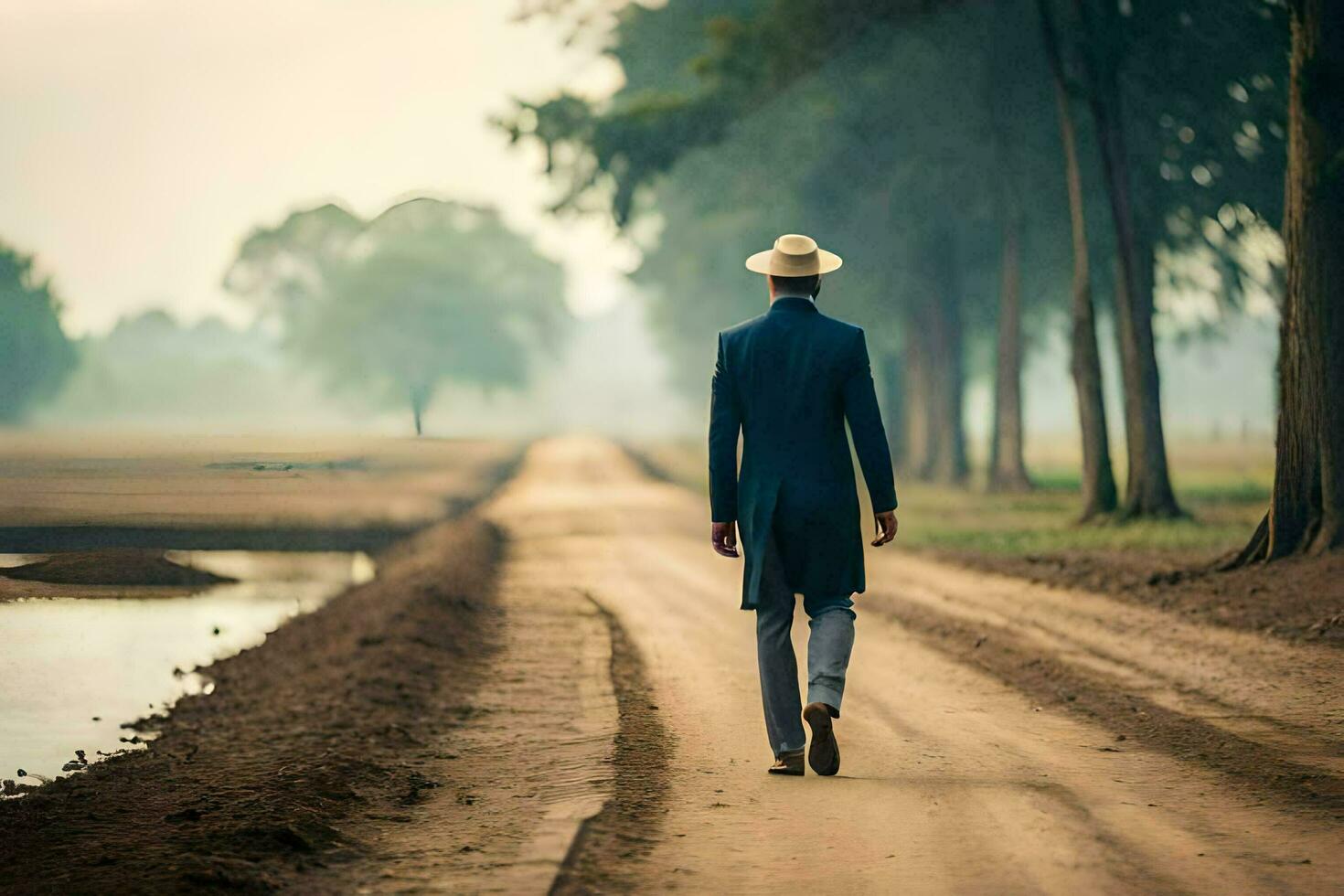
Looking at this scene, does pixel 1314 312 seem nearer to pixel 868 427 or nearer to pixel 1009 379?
pixel 868 427

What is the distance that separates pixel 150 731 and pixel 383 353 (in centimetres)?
1168

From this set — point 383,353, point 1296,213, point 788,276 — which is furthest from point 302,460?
point 383,353

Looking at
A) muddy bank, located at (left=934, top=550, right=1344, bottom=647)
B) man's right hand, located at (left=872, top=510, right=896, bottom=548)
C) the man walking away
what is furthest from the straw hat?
muddy bank, located at (left=934, top=550, right=1344, bottom=647)

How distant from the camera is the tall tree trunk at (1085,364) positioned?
22.0m

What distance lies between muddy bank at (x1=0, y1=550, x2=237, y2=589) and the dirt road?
2.68 metres

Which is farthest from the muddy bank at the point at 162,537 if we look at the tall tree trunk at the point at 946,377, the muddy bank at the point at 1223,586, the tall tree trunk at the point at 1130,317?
the tall tree trunk at the point at 946,377

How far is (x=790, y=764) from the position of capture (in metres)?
6.92

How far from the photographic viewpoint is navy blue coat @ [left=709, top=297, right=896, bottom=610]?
695 cm

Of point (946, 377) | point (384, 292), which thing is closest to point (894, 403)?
point (946, 377)

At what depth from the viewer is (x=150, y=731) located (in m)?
9.64

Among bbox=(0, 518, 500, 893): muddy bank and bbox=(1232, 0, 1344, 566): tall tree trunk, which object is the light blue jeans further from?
bbox=(1232, 0, 1344, 566): tall tree trunk

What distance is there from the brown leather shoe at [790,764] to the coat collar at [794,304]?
2016 millimetres

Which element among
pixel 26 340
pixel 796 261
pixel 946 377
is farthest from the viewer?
pixel 946 377

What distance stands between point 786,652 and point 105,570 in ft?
11.0
